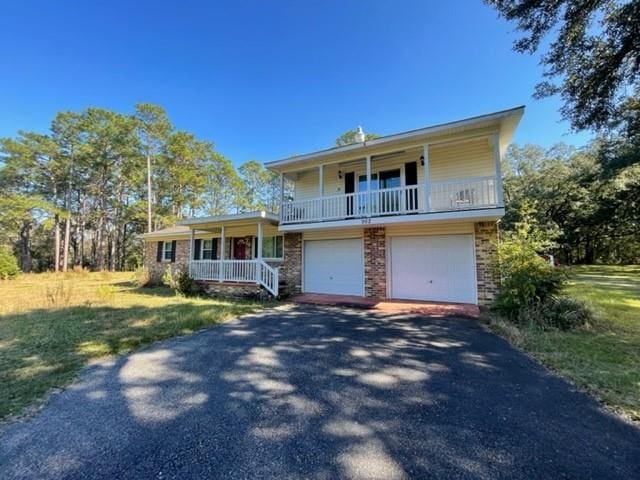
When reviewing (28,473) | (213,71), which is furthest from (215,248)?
(28,473)

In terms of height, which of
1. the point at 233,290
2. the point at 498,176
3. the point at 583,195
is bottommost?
the point at 233,290

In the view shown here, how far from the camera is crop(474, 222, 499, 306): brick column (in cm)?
847

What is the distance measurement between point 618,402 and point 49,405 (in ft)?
20.5

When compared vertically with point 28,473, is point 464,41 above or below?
above

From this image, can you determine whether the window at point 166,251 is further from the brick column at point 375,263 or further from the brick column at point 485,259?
the brick column at point 485,259

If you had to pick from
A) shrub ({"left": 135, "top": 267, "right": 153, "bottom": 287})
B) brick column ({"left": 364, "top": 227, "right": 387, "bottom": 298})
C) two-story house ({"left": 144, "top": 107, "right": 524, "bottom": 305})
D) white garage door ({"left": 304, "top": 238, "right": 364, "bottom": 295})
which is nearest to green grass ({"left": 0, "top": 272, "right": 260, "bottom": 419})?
white garage door ({"left": 304, "top": 238, "right": 364, "bottom": 295})

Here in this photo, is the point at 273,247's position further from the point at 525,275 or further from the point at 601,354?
the point at 601,354

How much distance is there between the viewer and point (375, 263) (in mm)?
10062

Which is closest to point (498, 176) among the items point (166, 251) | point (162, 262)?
point (166, 251)

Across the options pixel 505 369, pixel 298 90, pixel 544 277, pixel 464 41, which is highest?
pixel 298 90

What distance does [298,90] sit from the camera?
594 inches

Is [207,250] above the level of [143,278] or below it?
above

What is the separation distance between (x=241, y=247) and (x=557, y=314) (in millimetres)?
12393

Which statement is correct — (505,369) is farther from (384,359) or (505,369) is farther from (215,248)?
(215,248)
